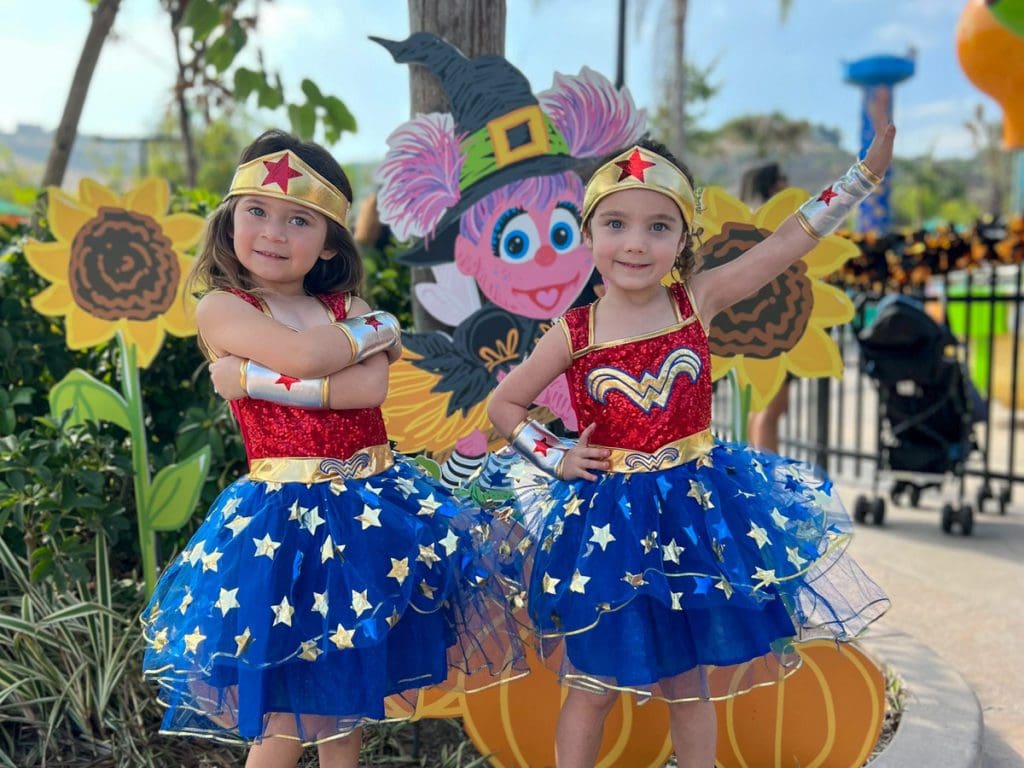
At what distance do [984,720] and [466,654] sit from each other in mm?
1930

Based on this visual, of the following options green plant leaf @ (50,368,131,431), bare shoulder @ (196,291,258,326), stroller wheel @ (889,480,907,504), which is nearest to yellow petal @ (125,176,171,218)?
green plant leaf @ (50,368,131,431)

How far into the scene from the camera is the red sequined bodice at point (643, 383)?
2039mm

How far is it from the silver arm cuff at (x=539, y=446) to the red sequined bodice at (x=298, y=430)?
1.18 feet

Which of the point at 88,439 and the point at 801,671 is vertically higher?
the point at 88,439

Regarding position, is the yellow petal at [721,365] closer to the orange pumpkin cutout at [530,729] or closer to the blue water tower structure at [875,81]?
the orange pumpkin cutout at [530,729]

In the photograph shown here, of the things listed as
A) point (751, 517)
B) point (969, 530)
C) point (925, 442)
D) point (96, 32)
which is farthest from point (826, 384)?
point (96, 32)

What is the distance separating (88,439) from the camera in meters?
2.93

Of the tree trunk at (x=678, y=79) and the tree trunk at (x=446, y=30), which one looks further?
the tree trunk at (x=678, y=79)

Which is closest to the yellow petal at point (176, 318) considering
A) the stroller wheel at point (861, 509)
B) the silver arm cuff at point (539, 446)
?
the silver arm cuff at point (539, 446)

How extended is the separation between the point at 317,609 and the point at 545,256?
146cm

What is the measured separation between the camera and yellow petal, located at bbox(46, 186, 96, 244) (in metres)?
2.91

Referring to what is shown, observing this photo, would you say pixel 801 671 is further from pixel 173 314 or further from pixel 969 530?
pixel 969 530

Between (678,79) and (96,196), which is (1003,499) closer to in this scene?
(96,196)

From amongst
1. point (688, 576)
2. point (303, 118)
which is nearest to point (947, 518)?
point (688, 576)
